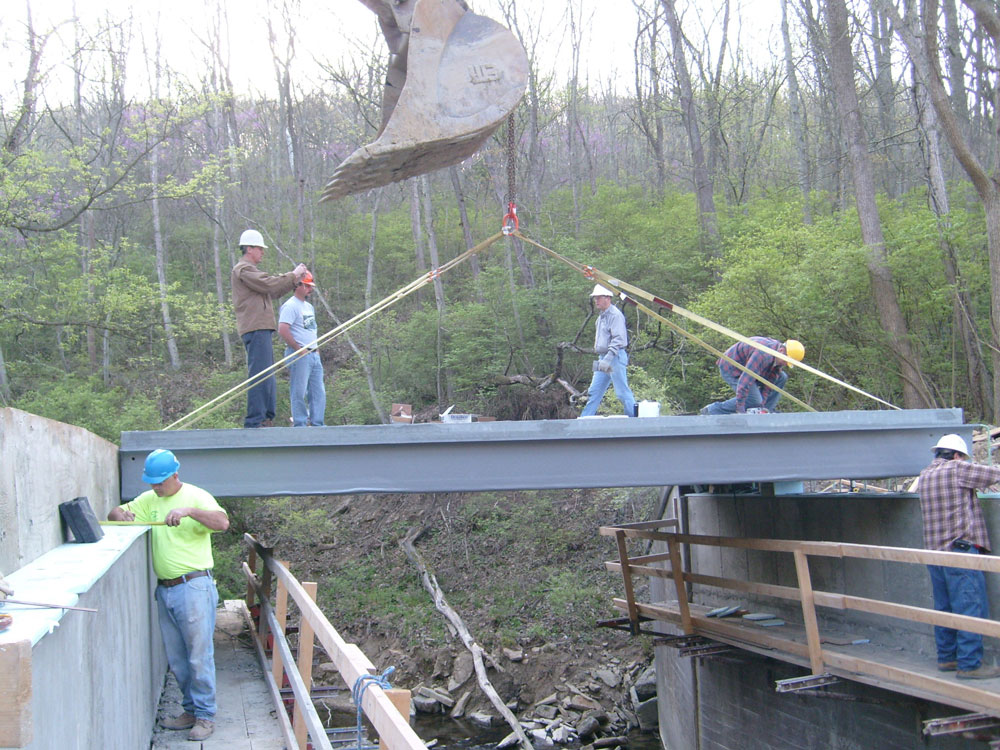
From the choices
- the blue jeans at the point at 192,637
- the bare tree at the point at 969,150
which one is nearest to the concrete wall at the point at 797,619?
the blue jeans at the point at 192,637

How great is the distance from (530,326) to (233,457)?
1799 cm

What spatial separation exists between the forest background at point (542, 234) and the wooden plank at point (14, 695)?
58.3 feet

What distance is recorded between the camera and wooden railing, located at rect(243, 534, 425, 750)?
9.88ft

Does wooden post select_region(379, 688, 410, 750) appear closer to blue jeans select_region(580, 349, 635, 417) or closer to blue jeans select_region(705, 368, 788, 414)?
blue jeans select_region(580, 349, 635, 417)

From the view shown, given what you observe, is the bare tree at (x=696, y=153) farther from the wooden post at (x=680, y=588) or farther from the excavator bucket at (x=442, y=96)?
the excavator bucket at (x=442, y=96)

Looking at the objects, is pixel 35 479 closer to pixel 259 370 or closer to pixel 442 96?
pixel 442 96

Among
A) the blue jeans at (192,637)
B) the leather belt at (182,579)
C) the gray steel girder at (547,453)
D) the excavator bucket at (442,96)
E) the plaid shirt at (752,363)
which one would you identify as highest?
the excavator bucket at (442,96)

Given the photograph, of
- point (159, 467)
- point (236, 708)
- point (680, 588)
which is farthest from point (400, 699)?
point (680, 588)

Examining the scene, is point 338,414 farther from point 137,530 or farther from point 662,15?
point 137,530

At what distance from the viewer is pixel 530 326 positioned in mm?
26641

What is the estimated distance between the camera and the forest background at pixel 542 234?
811 inches

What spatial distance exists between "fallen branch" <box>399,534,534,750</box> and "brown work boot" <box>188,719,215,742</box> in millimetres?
10748

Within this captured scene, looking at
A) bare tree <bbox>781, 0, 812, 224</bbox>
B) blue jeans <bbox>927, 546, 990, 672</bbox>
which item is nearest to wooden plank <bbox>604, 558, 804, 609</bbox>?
blue jeans <bbox>927, 546, 990, 672</bbox>

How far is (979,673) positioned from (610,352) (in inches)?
197
